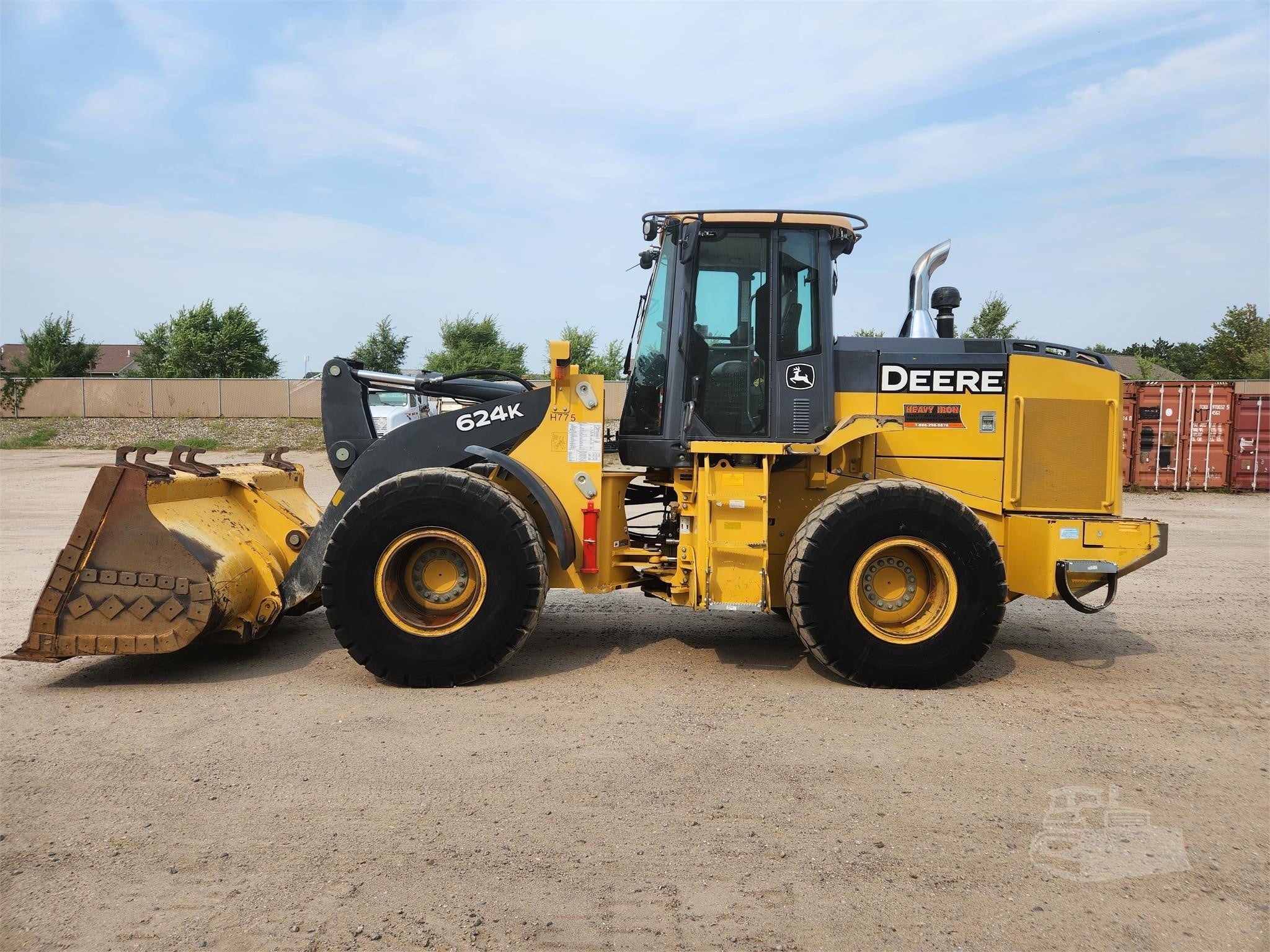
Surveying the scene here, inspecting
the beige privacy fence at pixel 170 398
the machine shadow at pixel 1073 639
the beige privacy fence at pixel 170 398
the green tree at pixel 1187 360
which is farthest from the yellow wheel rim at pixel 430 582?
the green tree at pixel 1187 360

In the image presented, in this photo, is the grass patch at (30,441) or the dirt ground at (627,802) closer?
the dirt ground at (627,802)

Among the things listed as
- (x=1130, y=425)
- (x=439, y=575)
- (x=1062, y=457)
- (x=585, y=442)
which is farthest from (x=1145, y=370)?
(x=439, y=575)

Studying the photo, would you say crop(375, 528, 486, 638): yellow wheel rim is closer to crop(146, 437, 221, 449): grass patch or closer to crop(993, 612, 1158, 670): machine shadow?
crop(993, 612, 1158, 670): machine shadow

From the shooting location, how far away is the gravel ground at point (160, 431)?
1079 inches

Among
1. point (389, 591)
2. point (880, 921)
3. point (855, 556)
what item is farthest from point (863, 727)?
point (389, 591)

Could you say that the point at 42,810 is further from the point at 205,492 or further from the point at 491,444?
the point at 491,444

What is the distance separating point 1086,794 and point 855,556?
5.71 feet

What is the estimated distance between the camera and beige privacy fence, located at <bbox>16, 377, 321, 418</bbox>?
3244cm

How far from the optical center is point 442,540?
17.3 ft

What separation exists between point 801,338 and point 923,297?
1.27m

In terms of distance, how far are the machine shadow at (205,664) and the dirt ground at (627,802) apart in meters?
0.03

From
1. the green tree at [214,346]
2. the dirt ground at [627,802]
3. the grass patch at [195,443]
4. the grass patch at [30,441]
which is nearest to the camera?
the dirt ground at [627,802]

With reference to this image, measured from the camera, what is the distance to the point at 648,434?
224 inches

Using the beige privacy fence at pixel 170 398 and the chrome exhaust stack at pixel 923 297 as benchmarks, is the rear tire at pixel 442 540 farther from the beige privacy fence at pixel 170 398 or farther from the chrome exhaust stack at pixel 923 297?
the beige privacy fence at pixel 170 398
